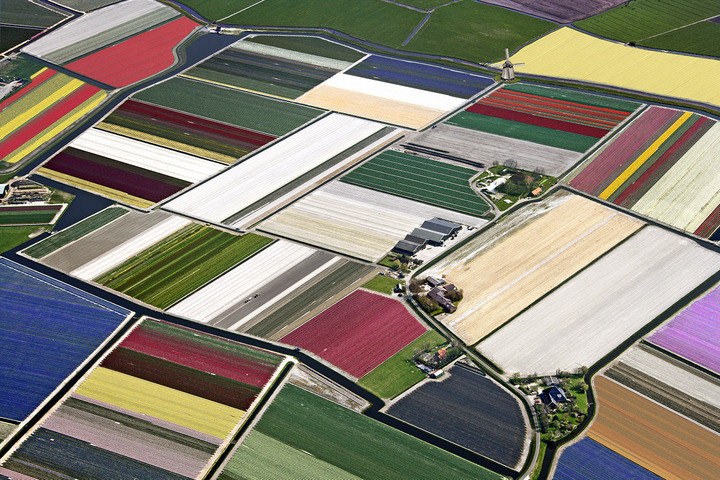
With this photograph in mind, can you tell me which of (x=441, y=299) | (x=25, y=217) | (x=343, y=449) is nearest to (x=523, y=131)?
(x=441, y=299)

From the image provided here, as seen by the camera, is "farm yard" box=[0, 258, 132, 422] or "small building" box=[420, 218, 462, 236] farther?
"small building" box=[420, 218, 462, 236]

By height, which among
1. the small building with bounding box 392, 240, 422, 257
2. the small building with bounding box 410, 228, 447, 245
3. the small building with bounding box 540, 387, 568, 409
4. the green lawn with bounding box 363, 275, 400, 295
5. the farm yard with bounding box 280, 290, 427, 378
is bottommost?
the small building with bounding box 540, 387, 568, 409

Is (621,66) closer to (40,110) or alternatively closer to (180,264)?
(180,264)

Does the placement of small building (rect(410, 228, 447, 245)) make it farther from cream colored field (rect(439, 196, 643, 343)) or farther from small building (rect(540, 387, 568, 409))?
small building (rect(540, 387, 568, 409))

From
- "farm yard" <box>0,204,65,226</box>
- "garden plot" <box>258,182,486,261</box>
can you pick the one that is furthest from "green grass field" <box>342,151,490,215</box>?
"farm yard" <box>0,204,65,226</box>

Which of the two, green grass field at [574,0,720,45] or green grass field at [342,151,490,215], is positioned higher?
green grass field at [574,0,720,45]

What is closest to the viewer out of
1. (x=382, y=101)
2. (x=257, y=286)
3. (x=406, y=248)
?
→ (x=257, y=286)

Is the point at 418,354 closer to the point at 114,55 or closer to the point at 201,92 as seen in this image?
the point at 201,92
